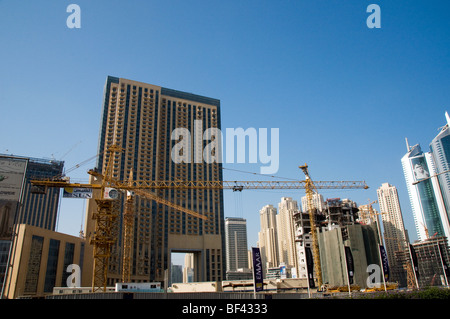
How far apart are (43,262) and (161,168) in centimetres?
6537

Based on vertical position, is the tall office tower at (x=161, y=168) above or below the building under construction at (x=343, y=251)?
above

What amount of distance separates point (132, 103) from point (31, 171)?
2626 inches

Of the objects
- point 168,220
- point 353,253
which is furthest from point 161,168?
point 353,253

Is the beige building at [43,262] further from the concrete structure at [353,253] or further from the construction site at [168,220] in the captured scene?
the concrete structure at [353,253]

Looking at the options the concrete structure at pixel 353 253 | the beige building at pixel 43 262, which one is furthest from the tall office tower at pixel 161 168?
the concrete structure at pixel 353 253

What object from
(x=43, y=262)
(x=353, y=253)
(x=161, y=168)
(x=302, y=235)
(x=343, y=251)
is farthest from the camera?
(x=161, y=168)

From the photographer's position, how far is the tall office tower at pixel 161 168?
398ft

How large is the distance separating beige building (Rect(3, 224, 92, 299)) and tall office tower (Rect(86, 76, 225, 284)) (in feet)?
83.8

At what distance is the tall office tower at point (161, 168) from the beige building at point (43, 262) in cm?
2553

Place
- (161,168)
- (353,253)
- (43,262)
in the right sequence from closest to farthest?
(43,262) < (353,253) < (161,168)

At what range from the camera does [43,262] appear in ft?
243

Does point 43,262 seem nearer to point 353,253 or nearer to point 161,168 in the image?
point 161,168

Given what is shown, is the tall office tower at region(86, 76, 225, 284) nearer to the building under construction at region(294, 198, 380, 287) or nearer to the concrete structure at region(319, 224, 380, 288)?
the building under construction at region(294, 198, 380, 287)
